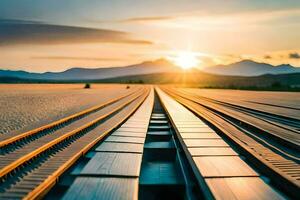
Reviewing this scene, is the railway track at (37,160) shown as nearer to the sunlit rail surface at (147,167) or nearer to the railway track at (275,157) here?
the sunlit rail surface at (147,167)

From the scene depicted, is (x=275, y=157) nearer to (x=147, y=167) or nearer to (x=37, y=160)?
(x=147, y=167)

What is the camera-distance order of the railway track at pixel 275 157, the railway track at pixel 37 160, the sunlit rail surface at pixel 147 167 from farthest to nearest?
1. the railway track at pixel 275 157
2. the railway track at pixel 37 160
3. the sunlit rail surface at pixel 147 167

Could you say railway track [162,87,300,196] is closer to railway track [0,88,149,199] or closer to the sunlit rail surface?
the sunlit rail surface

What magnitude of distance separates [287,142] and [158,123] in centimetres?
560

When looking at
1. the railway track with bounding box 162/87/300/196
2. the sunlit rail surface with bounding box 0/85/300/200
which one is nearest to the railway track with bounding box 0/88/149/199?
the sunlit rail surface with bounding box 0/85/300/200

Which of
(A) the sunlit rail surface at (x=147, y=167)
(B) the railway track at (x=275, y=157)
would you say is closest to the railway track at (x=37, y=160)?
(A) the sunlit rail surface at (x=147, y=167)

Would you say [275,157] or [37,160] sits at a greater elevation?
[275,157]

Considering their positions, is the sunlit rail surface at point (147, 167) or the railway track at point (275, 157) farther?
the railway track at point (275, 157)

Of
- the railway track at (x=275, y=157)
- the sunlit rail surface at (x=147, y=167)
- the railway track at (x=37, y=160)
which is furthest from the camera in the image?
the railway track at (x=275, y=157)

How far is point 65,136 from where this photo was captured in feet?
29.8

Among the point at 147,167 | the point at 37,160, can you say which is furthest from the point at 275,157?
the point at 37,160

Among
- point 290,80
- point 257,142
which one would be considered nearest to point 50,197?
point 257,142

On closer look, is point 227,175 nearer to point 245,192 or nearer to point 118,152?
point 245,192

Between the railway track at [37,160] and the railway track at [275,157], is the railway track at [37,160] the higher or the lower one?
the lower one
